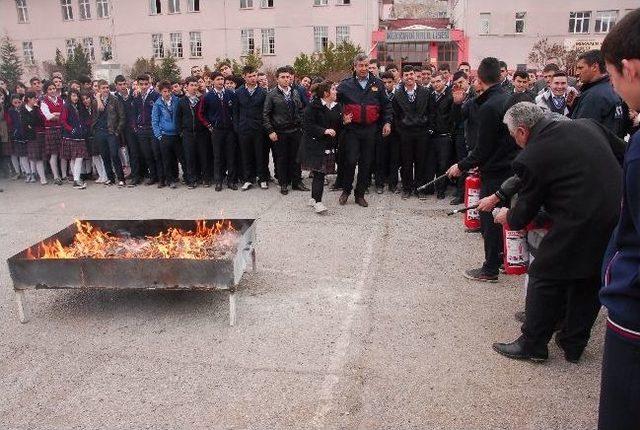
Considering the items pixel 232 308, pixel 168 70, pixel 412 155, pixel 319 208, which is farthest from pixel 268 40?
pixel 232 308

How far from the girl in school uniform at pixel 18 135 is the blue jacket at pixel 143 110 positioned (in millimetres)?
2739

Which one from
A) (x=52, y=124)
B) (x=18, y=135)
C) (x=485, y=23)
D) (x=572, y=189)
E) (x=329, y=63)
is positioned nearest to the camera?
(x=572, y=189)

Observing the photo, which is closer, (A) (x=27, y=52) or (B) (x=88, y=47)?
(B) (x=88, y=47)

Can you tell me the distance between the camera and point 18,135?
37.2ft

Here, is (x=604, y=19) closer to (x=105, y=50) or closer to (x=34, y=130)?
(x=105, y=50)

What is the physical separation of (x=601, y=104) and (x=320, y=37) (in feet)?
113

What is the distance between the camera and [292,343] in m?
4.26

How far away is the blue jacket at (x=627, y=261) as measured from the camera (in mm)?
1792

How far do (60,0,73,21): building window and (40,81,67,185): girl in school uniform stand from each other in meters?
36.4

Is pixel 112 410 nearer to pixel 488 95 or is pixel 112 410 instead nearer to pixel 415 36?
pixel 488 95

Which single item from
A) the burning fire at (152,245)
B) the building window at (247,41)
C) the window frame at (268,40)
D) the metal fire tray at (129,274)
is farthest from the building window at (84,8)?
the metal fire tray at (129,274)

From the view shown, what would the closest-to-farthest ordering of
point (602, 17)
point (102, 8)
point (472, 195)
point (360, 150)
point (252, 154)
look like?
point (472, 195) → point (360, 150) → point (252, 154) → point (602, 17) → point (102, 8)

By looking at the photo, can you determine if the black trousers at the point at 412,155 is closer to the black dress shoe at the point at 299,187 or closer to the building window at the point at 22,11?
the black dress shoe at the point at 299,187

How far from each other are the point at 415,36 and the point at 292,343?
120 ft
